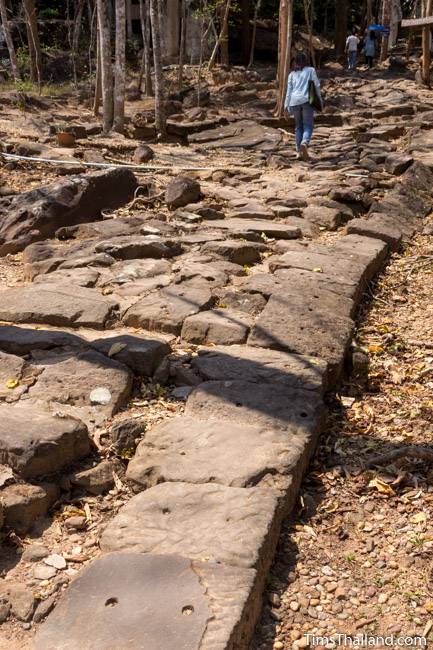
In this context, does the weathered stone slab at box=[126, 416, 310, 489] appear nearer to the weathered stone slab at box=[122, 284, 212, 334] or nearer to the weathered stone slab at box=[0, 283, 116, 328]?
the weathered stone slab at box=[122, 284, 212, 334]

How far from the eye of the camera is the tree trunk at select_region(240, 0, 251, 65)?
25.2 metres


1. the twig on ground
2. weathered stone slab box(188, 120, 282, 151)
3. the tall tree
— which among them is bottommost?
the twig on ground

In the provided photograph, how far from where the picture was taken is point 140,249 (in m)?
5.91

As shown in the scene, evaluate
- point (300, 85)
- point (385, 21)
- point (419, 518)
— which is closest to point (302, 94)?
point (300, 85)

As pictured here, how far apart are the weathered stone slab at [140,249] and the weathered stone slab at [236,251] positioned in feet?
0.96

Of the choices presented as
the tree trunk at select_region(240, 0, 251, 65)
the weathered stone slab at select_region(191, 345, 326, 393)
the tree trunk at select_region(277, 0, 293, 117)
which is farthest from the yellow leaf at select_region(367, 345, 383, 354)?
the tree trunk at select_region(240, 0, 251, 65)

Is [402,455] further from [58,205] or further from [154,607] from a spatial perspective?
[58,205]

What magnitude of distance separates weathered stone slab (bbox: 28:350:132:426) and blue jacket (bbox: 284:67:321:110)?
721 cm

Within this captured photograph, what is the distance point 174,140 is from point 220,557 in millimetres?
12618

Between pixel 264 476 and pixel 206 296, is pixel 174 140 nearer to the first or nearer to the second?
pixel 206 296

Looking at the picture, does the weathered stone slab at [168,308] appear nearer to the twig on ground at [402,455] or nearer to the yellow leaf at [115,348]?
the yellow leaf at [115,348]

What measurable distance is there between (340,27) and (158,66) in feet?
50.6

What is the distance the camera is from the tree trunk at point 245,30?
82.7 ft

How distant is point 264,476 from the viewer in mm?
2881
